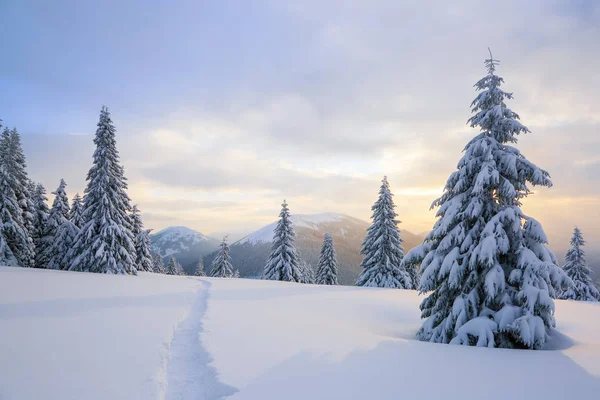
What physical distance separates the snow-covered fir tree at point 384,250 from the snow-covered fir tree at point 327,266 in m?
10.1

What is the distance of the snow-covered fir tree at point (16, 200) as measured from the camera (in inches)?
1037

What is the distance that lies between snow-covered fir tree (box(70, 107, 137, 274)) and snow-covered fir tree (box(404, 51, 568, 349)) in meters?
24.8

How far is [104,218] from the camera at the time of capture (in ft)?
83.1

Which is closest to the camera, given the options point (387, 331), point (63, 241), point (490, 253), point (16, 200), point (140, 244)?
point (490, 253)

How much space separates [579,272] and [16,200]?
184 feet

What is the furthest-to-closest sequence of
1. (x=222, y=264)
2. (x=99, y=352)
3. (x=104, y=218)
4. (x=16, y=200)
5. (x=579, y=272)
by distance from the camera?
1. (x=222, y=264)
2. (x=579, y=272)
3. (x=16, y=200)
4. (x=104, y=218)
5. (x=99, y=352)

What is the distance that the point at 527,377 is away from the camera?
18.1 feet

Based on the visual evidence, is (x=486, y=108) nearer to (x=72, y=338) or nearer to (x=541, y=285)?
(x=541, y=285)

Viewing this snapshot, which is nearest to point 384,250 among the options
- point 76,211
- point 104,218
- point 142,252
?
point 104,218

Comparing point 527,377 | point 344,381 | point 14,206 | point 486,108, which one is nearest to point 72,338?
point 344,381

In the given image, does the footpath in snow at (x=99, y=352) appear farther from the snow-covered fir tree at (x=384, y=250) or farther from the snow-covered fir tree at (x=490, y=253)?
the snow-covered fir tree at (x=384, y=250)

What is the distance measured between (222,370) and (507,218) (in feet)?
30.2

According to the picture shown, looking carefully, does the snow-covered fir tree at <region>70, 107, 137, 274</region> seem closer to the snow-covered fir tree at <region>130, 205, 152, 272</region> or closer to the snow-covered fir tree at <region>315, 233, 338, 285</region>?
the snow-covered fir tree at <region>130, 205, 152, 272</region>

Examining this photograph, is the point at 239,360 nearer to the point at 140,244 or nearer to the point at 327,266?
the point at 327,266
